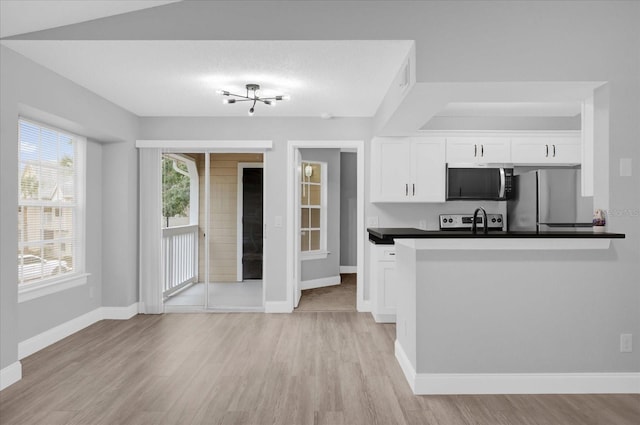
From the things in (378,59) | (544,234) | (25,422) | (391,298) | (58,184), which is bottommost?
(25,422)

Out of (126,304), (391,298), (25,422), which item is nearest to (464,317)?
(391,298)

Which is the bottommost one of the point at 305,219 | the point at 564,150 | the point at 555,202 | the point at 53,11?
the point at 305,219

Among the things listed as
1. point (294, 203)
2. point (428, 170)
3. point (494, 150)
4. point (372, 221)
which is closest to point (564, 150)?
point (494, 150)

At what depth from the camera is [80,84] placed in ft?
12.5

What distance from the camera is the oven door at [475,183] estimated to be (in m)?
4.82

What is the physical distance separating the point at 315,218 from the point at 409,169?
223 cm

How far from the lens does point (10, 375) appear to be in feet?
9.54

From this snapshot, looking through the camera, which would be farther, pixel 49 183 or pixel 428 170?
pixel 428 170

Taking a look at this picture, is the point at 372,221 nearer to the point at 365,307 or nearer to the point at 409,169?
the point at 409,169

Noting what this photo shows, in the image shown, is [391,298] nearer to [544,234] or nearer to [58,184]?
[544,234]

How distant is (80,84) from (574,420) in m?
4.73

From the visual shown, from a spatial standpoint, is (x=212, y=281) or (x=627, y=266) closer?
(x=627, y=266)

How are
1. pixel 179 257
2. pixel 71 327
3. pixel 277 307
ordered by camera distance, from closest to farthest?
pixel 71 327, pixel 277 307, pixel 179 257

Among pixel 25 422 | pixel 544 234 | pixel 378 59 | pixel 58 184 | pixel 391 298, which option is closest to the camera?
pixel 25 422
